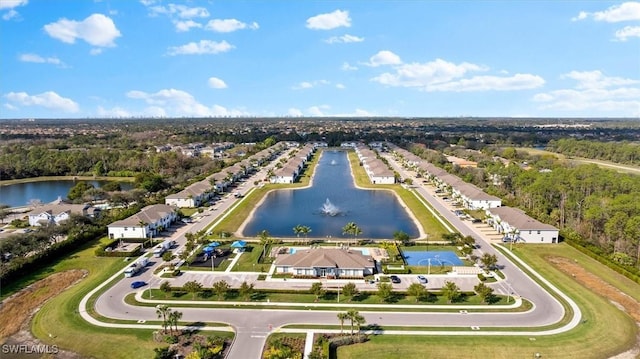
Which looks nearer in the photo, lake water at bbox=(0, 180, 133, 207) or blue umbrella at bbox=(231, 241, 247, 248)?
blue umbrella at bbox=(231, 241, 247, 248)

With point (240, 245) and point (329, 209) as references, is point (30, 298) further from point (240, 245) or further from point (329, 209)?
point (329, 209)

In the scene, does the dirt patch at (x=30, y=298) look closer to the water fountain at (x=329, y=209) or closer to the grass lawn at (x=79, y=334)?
the grass lawn at (x=79, y=334)

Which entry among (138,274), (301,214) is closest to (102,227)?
(138,274)

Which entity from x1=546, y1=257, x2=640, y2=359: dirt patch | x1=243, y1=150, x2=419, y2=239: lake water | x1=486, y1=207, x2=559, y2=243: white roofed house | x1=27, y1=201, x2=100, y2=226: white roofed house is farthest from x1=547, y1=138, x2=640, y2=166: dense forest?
x1=27, y1=201, x2=100, y2=226: white roofed house

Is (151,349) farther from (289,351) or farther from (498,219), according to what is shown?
(498,219)

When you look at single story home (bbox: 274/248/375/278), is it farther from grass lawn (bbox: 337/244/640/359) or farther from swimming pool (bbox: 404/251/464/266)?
grass lawn (bbox: 337/244/640/359)

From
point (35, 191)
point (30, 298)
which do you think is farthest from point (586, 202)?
point (35, 191)
